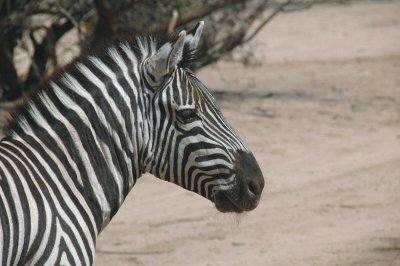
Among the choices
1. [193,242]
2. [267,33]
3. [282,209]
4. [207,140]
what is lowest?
[267,33]

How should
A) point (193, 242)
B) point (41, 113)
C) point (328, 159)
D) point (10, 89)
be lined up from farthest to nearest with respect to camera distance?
point (10, 89), point (328, 159), point (193, 242), point (41, 113)

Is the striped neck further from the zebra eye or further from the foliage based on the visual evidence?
the foliage

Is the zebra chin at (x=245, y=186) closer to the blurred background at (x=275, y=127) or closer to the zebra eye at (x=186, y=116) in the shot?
the zebra eye at (x=186, y=116)

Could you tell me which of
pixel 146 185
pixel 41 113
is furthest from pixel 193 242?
pixel 41 113

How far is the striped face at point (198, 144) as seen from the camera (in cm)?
459

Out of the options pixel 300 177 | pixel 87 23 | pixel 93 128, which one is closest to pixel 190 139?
pixel 93 128

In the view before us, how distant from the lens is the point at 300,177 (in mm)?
9625

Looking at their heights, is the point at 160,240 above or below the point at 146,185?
above

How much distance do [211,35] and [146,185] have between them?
3.47 meters

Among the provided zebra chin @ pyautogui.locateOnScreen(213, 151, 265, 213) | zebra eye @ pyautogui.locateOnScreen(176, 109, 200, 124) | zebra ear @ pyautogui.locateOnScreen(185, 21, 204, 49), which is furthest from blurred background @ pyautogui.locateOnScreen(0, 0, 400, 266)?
zebra chin @ pyautogui.locateOnScreen(213, 151, 265, 213)

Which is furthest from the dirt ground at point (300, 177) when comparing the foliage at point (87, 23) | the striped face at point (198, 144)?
the striped face at point (198, 144)

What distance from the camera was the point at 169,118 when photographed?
4613 mm

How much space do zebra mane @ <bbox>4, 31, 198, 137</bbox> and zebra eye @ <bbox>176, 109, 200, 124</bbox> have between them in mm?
223

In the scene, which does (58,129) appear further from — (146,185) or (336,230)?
(146,185)
